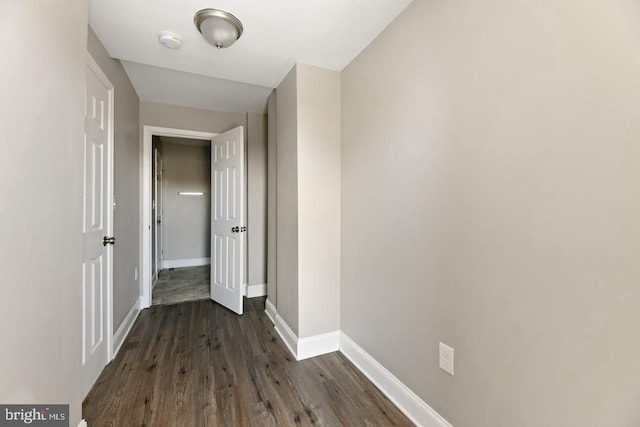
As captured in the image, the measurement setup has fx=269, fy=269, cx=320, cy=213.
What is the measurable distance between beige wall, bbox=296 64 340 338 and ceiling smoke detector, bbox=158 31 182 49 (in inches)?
33.8

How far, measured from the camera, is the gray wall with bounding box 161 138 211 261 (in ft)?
16.9

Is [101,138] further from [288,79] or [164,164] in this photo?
[164,164]

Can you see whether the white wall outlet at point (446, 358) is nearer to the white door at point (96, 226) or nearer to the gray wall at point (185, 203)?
the white door at point (96, 226)

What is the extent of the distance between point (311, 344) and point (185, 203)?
13.9ft

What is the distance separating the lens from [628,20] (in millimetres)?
766

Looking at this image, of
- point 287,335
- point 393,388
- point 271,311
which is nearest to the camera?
point 393,388

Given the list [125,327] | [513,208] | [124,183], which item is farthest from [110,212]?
[513,208]

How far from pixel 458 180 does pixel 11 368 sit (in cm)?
179

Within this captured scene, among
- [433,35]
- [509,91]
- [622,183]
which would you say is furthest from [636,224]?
[433,35]

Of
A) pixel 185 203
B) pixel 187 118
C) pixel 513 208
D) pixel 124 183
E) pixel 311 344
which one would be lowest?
pixel 311 344

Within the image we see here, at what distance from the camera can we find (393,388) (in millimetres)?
1649

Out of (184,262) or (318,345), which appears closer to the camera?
(318,345)

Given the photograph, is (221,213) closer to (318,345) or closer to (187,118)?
(187,118)

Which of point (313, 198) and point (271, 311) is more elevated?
point (313, 198)
